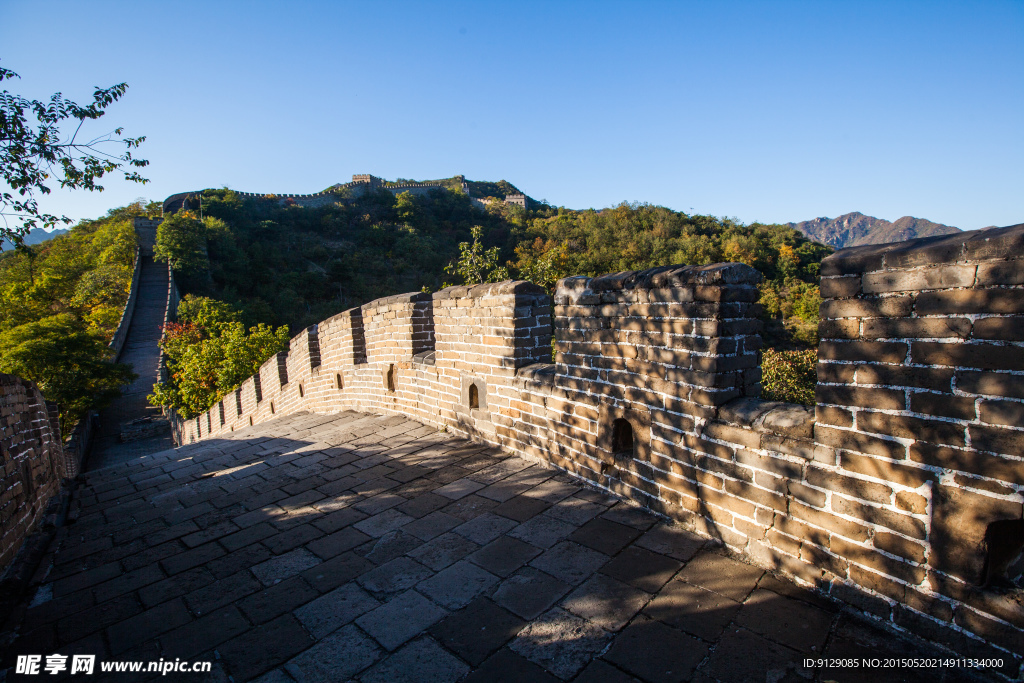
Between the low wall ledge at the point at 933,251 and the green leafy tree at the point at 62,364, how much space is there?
903 inches

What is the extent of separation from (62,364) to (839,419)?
2454 cm

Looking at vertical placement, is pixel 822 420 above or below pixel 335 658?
above

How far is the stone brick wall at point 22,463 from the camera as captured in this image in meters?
2.74

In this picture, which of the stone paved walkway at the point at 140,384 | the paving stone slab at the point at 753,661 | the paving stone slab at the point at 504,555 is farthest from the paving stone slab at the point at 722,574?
the stone paved walkway at the point at 140,384

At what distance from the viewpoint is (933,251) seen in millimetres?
1483

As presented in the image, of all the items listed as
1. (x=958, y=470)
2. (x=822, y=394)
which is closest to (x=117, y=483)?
(x=822, y=394)

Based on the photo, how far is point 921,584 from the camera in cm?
156

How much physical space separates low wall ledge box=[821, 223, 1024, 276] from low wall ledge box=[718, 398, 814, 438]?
0.62m

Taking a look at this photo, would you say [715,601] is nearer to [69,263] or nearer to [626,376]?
[626,376]

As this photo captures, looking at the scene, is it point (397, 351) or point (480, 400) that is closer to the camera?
point (480, 400)

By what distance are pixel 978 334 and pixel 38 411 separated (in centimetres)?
621

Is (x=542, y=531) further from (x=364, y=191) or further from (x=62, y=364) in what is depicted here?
(x=364, y=191)

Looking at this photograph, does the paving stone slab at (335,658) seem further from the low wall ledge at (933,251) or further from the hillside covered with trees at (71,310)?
the hillside covered with trees at (71,310)

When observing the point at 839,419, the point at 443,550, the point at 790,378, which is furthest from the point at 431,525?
the point at 790,378
